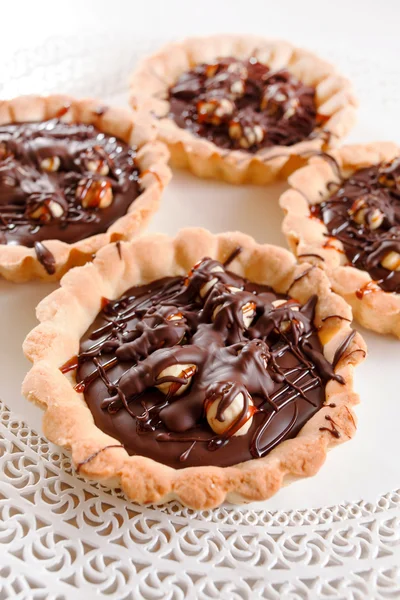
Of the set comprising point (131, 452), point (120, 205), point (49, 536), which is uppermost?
point (120, 205)

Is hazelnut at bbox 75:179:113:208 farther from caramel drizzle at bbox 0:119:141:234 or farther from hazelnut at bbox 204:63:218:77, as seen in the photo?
hazelnut at bbox 204:63:218:77

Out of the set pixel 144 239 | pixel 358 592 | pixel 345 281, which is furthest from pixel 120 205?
pixel 358 592

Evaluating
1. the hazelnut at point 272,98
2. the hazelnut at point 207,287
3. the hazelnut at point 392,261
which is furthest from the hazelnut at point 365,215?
the hazelnut at point 272,98

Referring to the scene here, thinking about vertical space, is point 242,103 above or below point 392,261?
above

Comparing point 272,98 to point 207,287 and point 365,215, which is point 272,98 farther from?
point 207,287

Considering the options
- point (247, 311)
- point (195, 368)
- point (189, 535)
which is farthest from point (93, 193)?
point (189, 535)

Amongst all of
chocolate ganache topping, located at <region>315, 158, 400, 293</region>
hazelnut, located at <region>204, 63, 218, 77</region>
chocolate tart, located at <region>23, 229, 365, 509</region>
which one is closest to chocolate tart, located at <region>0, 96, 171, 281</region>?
Result: chocolate tart, located at <region>23, 229, 365, 509</region>

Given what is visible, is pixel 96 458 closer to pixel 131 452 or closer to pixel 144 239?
pixel 131 452
